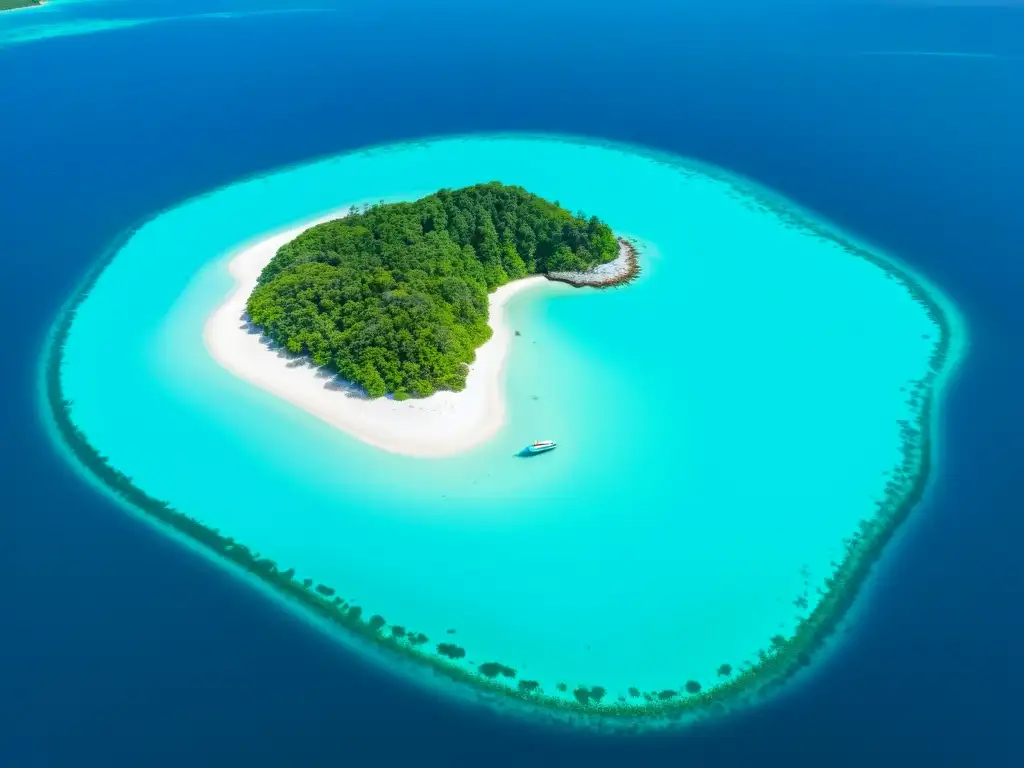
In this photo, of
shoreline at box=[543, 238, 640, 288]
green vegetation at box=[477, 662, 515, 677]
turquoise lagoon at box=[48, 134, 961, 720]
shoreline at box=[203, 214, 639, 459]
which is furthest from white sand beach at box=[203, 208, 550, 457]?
green vegetation at box=[477, 662, 515, 677]

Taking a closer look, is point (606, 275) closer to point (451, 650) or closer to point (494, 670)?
point (451, 650)

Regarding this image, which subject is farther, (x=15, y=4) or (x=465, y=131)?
(x=15, y=4)

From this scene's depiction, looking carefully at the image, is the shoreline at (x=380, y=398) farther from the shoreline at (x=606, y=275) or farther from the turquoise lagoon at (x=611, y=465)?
the turquoise lagoon at (x=611, y=465)

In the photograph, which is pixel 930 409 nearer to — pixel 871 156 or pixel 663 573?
pixel 663 573

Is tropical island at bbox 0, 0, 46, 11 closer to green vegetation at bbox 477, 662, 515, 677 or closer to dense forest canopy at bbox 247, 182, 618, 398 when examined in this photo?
dense forest canopy at bbox 247, 182, 618, 398

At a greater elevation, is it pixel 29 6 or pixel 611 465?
pixel 29 6

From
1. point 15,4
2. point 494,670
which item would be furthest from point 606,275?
point 15,4
